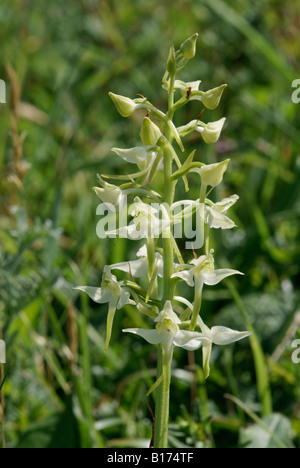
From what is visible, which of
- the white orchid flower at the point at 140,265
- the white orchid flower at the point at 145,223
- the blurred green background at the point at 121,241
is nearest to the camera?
the white orchid flower at the point at 145,223

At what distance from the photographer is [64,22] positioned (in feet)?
12.0

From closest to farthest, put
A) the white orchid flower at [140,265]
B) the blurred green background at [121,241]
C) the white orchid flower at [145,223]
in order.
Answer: the white orchid flower at [145,223]
the white orchid flower at [140,265]
the blurred green background at [121,241]

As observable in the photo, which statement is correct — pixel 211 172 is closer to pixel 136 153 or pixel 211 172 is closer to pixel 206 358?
pixel 136 153

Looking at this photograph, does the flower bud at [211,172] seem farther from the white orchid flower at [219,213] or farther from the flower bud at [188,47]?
the flower bud at [188,47]

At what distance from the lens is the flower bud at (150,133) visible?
0.97 meters

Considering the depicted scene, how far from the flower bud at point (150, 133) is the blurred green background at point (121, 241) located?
0.54 meters

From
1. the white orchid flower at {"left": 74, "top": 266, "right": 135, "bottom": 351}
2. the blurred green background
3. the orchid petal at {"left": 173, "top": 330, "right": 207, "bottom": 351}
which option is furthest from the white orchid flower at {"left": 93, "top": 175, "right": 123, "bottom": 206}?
the blurred green background

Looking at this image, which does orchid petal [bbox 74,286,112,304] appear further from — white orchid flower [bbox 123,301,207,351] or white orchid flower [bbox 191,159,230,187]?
white orchid flower [bbox 191,159,230,187]

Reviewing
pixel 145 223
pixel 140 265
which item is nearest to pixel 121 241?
pixel 140 265

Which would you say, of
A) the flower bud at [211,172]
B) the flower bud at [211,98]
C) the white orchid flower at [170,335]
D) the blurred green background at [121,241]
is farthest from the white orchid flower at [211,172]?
the blurred green background at [121,241]

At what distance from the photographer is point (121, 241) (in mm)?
2031

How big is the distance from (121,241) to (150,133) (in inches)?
42.4

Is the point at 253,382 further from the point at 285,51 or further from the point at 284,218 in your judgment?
the point at 285,51

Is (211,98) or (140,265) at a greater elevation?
(211,98)
